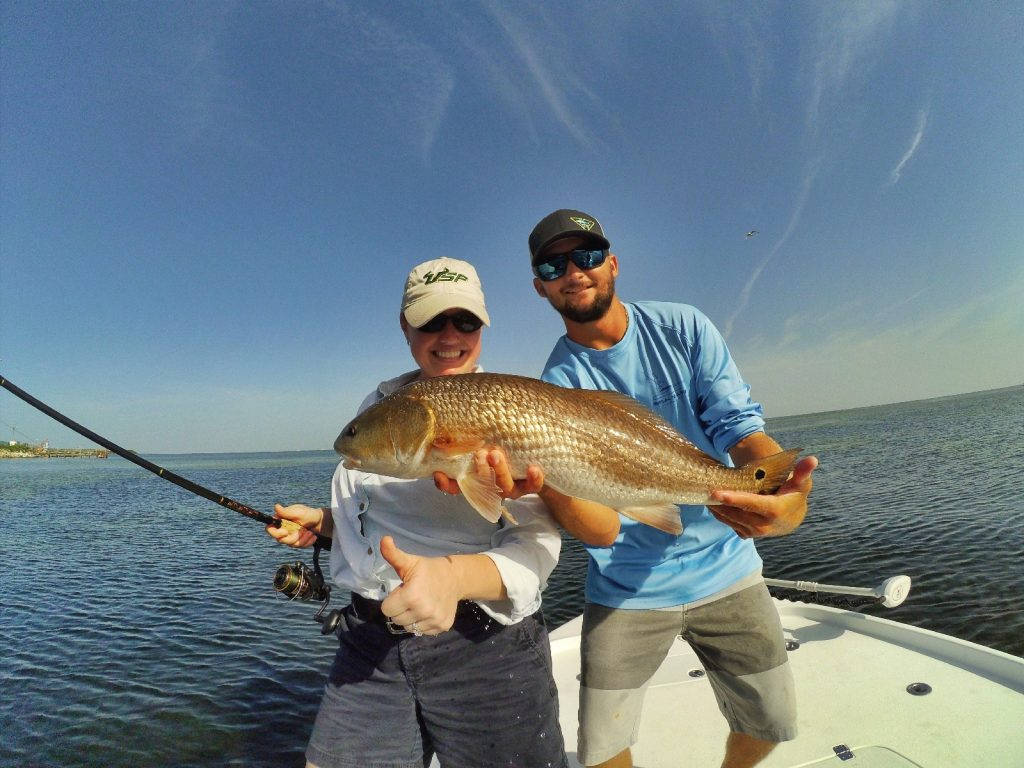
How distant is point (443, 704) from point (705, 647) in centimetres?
203

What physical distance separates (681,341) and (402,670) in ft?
8.73

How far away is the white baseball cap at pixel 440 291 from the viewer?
2883 mm

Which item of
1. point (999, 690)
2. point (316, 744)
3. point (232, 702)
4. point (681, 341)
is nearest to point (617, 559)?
point (681, 341)

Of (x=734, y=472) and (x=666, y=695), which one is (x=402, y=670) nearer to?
(x=734, y=472)

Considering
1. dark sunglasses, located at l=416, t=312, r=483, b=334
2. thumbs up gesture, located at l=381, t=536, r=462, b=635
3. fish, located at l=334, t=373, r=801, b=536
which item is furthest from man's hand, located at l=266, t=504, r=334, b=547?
thumbs up gesture, located at l=381, t=536, r=462, b=635

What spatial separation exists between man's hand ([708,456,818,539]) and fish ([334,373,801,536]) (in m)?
0.06

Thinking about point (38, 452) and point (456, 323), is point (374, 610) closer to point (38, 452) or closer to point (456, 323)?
point (456, 323)

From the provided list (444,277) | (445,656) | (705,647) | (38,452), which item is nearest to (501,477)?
(445,656)

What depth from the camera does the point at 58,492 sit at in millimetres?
42469

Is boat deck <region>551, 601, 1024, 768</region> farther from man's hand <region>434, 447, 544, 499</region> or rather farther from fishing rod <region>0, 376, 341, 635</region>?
man's hand <region>434, 447, 544, 499</region>

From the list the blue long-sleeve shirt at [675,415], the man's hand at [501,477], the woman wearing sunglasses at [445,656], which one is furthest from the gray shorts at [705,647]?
the man's hand at [501,477]

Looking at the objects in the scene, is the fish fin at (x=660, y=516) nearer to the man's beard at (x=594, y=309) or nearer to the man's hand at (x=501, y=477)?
the man's hand at (x=501, y=477)

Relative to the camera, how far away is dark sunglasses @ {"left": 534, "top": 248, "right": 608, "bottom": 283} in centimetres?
365

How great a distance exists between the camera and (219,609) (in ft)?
44.5
